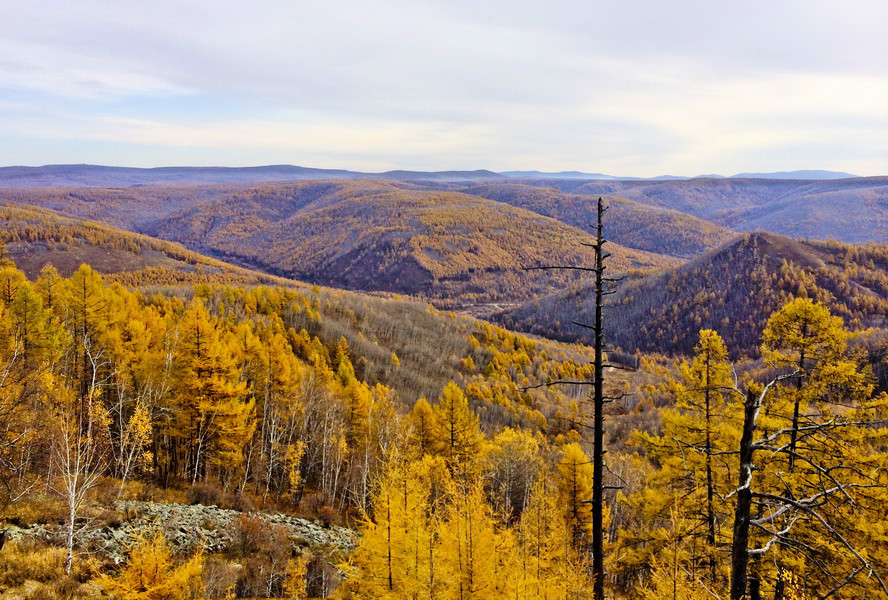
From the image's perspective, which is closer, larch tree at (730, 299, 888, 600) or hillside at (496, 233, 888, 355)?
larch tree at (730, 299, 888, 600)

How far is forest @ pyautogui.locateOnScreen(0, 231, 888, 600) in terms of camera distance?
12188 mm

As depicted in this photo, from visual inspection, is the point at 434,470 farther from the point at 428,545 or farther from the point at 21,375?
the point at 21,375

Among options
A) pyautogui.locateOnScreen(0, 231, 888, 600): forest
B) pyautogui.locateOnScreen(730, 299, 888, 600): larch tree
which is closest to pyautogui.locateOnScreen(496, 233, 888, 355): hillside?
pyautogui.locateOnScreen(0, 231, 888, 600): forest

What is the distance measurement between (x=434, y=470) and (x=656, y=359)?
144m

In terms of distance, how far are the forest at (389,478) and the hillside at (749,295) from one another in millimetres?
134343

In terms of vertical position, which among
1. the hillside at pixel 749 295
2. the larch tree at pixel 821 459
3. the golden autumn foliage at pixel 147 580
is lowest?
the hillside at pixel 749 295

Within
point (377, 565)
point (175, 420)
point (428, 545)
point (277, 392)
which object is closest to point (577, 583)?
point (428, 545)

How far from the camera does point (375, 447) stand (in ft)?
136

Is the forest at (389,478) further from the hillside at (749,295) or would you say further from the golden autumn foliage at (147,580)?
the hillside at (749,295)

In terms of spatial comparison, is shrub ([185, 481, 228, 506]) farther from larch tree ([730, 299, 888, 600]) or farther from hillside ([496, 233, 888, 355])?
hillside ([496, 233, 888, 355])

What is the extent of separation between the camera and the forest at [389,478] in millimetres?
12188

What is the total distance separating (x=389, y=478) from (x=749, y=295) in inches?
7550

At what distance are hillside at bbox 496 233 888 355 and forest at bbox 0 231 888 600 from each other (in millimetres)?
134343

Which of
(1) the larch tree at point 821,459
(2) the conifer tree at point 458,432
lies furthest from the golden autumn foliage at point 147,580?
(2) the conifer tree at point 458,432
